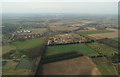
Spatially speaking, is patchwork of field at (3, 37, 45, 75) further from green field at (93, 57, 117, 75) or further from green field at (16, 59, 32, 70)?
green field at (93, 57, 117, 75)

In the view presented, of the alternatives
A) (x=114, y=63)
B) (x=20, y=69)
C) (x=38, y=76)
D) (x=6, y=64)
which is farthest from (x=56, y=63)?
(x=114, y=63)

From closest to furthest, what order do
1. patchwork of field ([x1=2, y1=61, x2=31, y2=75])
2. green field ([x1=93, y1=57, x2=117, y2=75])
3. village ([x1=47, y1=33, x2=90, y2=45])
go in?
patchwork of field ([x1=2, y1=61, x2=31, y2=75]), green field ([x1=93, y1=57, x2=117, y2=75]), village ([x1=47, y1=33, x2=90, y2=45])

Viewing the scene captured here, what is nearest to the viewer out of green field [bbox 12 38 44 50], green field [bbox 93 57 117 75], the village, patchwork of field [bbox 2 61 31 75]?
patchwork of field [bbox 2 61 31 75]

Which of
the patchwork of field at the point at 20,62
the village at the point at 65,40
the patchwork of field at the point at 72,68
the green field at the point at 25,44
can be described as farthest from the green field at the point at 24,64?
the village at the point at 65,40

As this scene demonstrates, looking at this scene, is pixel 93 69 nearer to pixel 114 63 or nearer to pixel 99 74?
pixel 99 74

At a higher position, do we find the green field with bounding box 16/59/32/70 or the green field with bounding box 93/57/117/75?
the green field with bounding box 16/59/32/70

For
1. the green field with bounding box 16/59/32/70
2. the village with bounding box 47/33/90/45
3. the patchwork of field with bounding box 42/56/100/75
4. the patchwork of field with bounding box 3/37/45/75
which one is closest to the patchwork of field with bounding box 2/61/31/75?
the patchwork of field with bounding box 3/37/45/75
